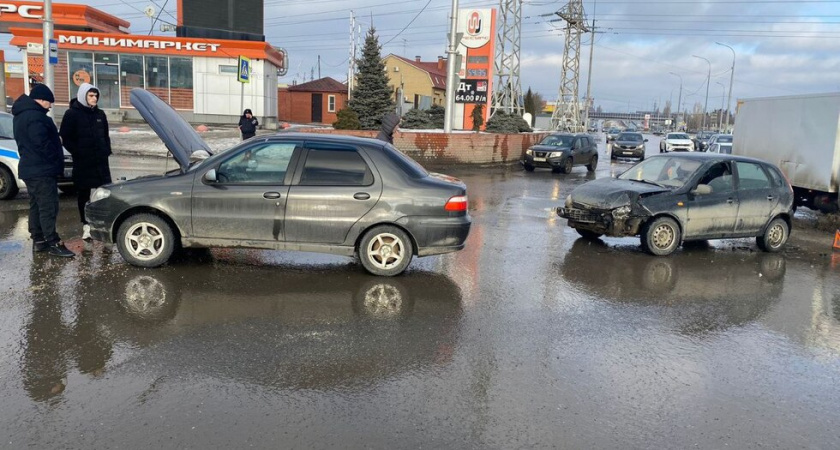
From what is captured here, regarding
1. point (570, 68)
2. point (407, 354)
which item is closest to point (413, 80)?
point (570, 68)

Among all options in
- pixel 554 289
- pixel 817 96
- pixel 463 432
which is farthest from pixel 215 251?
pixel 817 96

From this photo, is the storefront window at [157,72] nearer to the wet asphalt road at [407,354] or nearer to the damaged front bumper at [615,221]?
the wet asphalt road at [407,354]

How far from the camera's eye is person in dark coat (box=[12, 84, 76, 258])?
23.4 feet

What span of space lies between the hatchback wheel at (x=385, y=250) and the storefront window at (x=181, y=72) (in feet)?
94.5

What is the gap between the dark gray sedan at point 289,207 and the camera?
273 inches

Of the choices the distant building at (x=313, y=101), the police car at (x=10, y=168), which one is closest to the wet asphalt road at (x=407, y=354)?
the police car at (x=10, y=168)

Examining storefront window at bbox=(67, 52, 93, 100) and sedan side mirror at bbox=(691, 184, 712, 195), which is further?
storefront window at bbox=(67, 52, 93, 100)

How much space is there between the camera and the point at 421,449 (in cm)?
357

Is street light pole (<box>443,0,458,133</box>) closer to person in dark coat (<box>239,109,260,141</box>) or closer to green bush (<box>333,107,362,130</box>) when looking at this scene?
green bush (<box>333,107,362,130</box>)

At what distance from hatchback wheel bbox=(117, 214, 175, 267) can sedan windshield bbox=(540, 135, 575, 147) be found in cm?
2037

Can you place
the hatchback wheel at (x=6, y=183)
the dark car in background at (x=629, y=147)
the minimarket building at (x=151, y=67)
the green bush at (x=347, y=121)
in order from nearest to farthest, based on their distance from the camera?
the hatchback wheel at (x=6, y=183)
the green bush at (x=347, y=121)
the minimarket building at (x=151, y=67)
the dark car in background at (x=629, y=147)

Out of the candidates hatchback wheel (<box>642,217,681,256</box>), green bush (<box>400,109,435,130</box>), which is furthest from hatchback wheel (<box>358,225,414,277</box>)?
green bush (<box>400,109,435,130</box>)

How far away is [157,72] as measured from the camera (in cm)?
3247

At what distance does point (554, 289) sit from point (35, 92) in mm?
6301
